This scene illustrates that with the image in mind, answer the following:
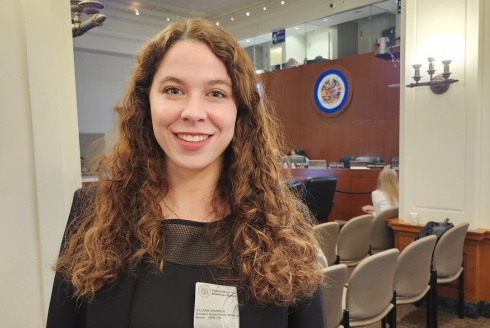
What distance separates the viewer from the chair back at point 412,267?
262cm

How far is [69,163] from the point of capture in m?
1.56

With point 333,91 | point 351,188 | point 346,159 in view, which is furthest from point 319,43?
point 351,188

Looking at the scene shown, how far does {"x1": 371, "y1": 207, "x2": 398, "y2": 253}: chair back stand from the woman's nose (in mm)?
3237

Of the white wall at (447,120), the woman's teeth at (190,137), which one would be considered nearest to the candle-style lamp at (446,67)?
the white wall at (447,120)

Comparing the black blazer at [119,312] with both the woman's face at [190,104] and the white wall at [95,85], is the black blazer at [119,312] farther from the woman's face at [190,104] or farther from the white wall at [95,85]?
the white wall at [95,85]

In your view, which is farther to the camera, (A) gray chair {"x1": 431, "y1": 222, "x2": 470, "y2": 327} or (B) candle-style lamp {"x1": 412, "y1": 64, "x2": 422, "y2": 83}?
(B) candle-style lamp {"x1": 412, "y1": 64, "x2": 422, "y2": 83}

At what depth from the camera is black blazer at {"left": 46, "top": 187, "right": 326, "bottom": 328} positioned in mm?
864

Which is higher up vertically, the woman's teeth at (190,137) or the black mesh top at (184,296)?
the woman's teeth at (190,137)

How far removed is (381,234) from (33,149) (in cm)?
326

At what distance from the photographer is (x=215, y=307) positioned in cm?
86

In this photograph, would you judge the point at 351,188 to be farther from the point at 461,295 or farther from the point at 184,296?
the point at 184,296

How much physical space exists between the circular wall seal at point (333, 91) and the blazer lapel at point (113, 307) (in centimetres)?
799

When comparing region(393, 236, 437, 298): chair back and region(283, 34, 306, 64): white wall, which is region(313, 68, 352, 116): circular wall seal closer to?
region(283, 34, 306, 64): white wall

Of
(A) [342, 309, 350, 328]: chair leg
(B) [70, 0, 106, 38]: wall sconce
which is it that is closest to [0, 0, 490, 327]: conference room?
(B) [70, 0, 106, 38]: wall sconce
